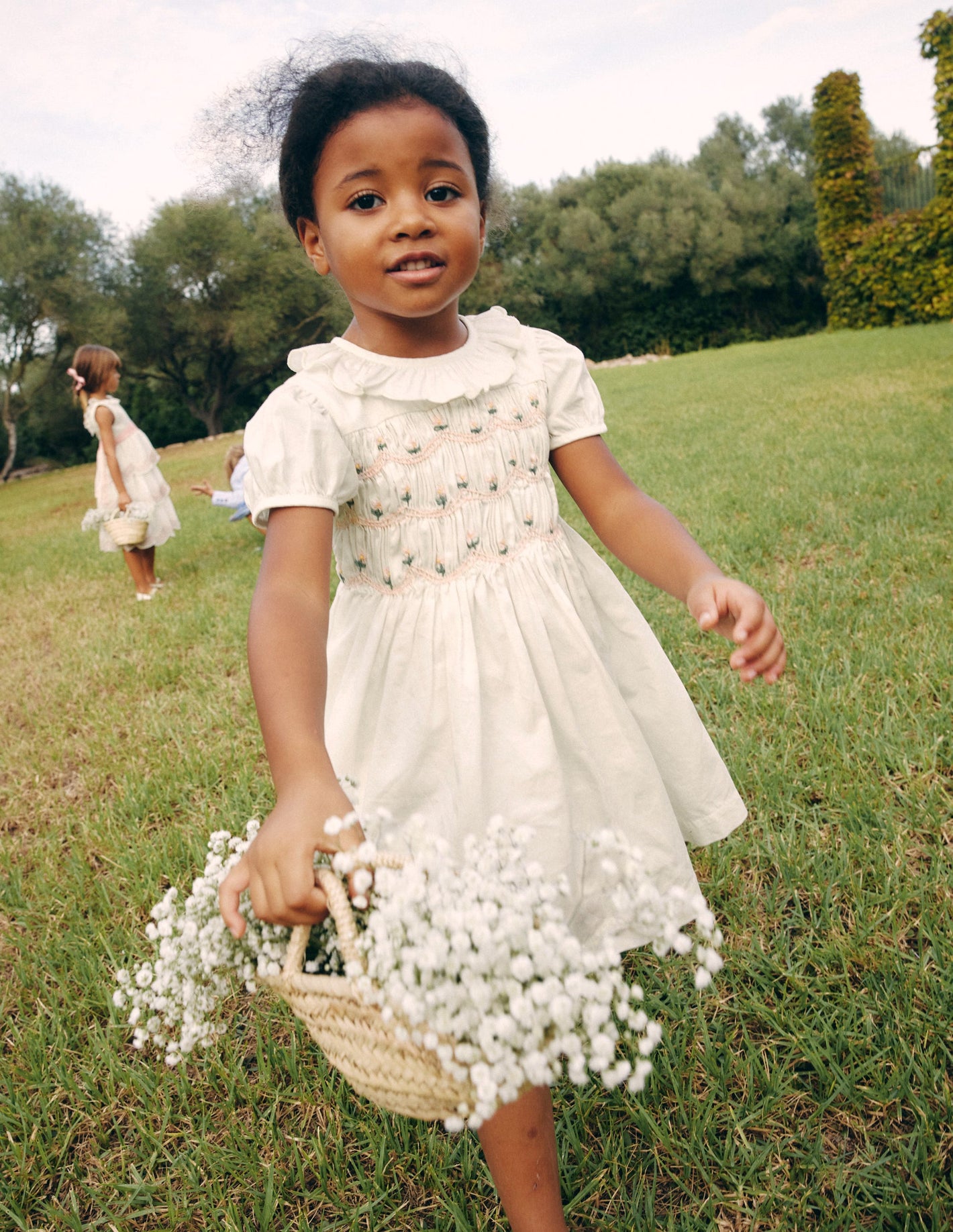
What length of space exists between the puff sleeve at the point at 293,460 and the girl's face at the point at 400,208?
23 centimetres

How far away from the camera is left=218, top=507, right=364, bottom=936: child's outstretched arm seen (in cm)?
95

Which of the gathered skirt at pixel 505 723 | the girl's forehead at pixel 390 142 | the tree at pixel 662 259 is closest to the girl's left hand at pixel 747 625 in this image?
the gathered skirt at pixel 505 723

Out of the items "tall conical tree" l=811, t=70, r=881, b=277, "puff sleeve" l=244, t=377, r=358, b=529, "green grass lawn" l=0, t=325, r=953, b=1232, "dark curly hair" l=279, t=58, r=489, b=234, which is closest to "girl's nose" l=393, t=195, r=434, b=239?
"dark curly hair" l=279, t=58, r=489, b=234

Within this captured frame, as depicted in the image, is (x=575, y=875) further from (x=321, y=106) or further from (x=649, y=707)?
(x=321, y=106)

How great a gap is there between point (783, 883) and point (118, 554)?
7285mm

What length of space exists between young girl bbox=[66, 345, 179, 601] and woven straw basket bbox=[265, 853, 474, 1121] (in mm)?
5351

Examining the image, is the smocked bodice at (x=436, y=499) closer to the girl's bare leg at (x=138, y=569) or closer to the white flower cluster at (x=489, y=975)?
the white flower cluster at (x=489, y=975)

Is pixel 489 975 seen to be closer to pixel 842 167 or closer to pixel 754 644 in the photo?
pixel 754 644

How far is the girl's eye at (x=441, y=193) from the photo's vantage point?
1.36 m

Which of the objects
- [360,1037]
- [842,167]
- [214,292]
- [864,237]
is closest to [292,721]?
[360,1037]

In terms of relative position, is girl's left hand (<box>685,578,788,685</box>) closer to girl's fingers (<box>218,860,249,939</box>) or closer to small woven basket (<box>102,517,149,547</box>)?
girl's fingers (<box>218,860,249,939</box>)

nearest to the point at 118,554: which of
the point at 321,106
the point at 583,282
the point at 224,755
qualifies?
the point at 224,755

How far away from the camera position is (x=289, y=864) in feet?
3.11

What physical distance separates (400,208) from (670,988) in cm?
159
